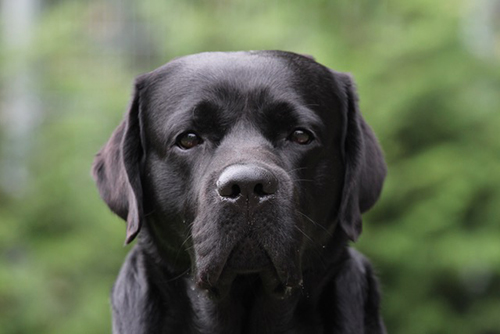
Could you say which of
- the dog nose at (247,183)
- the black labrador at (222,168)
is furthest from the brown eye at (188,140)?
the dog nose at (247,183)

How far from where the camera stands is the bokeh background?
7199 mm

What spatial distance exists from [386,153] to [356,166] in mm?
3181

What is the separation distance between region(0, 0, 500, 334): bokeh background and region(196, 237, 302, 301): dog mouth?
11.5 ft

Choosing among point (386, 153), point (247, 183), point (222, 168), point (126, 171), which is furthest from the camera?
point (386, 153)

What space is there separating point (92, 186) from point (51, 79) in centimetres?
95

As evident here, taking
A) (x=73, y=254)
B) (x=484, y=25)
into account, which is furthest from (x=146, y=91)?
(x=484, y=25)

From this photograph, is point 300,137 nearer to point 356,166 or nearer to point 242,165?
point 356,166

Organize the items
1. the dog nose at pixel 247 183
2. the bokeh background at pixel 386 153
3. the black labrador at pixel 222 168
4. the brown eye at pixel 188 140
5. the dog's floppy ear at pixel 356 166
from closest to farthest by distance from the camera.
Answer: the dog nose at pixel 247 183 → the black labrador at pixel 222 168 → the brown eye at pixel 188 140 → the dog's floppy ear at pixel 356 166 → the bokeh background at pixel 386 153

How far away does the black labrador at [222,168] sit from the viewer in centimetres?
378

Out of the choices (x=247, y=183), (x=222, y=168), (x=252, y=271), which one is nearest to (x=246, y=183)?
(x=247, y=183)

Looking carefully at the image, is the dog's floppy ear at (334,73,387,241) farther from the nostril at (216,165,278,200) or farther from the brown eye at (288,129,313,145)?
the nostril at (216,165,278,200)

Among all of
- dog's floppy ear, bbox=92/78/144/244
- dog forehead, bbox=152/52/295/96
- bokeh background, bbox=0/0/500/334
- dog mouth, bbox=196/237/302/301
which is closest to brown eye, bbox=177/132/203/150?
dog forehead, bbox=152/52/295/96

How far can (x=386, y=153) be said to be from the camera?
726 cm

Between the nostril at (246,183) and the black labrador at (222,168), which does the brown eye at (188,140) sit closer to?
the black labrador at (222,168)
